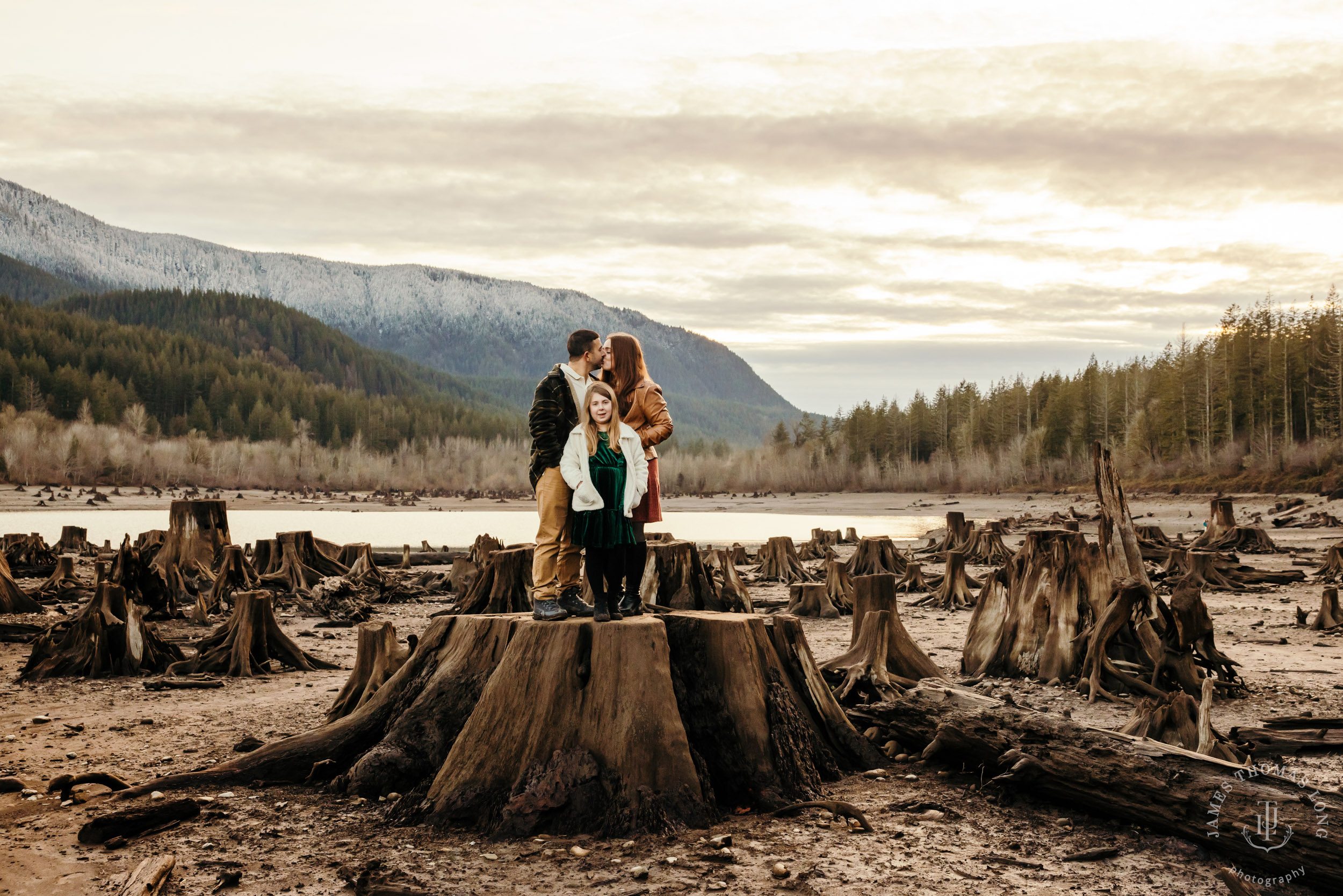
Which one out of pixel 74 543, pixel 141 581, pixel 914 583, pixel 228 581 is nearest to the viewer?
pixel 141 581

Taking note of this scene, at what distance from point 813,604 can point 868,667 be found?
7.84 meters

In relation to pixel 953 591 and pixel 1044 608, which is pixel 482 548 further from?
pixel 1044 608

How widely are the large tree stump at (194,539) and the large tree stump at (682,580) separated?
10.8 metres

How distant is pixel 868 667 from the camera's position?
7.99 m

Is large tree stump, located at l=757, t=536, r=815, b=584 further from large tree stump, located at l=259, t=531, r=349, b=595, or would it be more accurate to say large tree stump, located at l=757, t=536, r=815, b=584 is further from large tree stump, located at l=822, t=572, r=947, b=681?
large tree stump, located at l=822, t=572, r=947, b=681

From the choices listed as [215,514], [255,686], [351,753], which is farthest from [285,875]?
[215,514]

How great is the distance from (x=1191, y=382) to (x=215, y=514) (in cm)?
8550

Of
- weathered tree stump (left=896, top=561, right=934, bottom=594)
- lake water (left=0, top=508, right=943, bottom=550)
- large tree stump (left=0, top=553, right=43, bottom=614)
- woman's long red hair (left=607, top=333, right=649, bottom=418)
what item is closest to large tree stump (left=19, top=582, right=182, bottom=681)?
large tree stump (left=0, top=553, right=43, bottom=614)

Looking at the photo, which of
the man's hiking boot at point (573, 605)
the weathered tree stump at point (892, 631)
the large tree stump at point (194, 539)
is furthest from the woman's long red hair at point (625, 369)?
the large tree stump at point (194, 539)

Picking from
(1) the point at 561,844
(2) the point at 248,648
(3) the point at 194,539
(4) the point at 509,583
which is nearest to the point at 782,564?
(3) the point at 194,539

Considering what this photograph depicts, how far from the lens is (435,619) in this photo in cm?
652

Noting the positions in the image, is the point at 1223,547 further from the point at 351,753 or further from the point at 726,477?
the point at 726,477

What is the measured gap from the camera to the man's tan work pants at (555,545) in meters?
6.11

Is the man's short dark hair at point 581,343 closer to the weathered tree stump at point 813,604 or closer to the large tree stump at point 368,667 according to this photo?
the large tree stump at point 368,667
